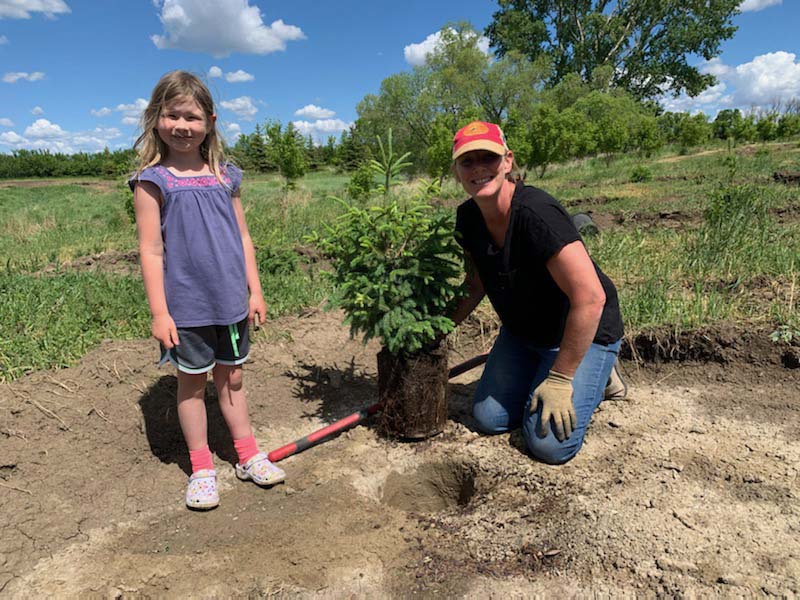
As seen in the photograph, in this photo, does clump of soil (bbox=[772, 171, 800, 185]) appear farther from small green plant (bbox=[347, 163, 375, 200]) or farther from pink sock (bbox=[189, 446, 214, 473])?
pink sock (bbox=[189, 446, 214, 473])

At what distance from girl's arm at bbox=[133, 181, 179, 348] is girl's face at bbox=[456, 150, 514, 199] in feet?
4.59

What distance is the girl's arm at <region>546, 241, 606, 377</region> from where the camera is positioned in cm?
239

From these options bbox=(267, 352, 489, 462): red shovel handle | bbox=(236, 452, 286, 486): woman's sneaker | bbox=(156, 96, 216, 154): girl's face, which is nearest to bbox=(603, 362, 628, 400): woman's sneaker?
bbox=(267, 352, 489, 462): red shovel handle

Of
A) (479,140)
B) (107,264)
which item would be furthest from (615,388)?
(107,264)

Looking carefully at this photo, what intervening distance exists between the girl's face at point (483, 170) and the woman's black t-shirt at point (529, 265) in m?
0.15

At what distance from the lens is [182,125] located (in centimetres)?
222

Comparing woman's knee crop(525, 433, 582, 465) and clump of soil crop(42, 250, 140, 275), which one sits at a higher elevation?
clump of soil crop(42, 250, 140, 275)

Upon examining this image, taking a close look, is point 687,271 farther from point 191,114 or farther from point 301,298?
point 191,114

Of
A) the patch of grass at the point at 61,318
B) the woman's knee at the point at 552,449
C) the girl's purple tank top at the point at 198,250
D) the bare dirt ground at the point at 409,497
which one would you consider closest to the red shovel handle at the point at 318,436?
the bare dirt ground at the point at 409,497

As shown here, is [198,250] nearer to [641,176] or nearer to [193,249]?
[193,249]

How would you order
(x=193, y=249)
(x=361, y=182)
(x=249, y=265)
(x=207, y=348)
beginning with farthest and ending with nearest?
(x=361, y=182), (x=249, y=265), (x=207, y=348), (x=193, y=249)

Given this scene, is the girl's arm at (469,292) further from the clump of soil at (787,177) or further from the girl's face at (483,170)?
the clump of soil at (787,177)

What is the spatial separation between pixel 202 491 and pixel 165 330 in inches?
33.1

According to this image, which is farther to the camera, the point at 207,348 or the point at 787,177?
the point at 787,177
